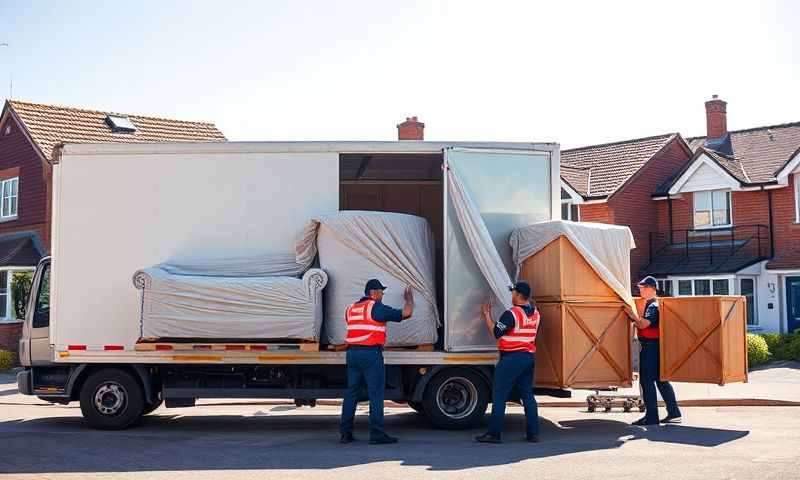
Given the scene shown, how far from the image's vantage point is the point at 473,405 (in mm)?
11617

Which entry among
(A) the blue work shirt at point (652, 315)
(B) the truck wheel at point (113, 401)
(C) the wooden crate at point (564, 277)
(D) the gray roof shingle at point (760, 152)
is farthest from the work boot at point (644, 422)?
(D) the gray roof shingle at point (760, 152)

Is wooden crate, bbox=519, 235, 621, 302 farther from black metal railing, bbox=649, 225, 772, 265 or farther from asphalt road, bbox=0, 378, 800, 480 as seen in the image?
black metal railing, bbox=649, 225, 772, 265

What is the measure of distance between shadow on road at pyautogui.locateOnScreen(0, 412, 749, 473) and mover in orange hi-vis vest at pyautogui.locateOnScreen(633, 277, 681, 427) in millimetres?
309

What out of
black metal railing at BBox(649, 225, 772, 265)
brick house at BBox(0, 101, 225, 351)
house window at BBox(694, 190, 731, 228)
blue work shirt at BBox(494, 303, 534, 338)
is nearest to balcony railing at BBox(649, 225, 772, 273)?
black metal railing at BBox(649, 225, 772, 265)

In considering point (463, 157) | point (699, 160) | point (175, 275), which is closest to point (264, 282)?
point (175, 275)

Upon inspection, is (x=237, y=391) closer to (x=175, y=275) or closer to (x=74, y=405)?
(x=175, y=275)

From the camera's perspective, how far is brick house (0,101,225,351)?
26172mm

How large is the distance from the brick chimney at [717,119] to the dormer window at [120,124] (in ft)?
63.3

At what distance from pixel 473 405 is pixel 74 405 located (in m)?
7.39

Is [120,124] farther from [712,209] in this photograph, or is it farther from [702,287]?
[712,209]

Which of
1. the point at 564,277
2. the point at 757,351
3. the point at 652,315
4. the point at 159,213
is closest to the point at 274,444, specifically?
the point at 159,213

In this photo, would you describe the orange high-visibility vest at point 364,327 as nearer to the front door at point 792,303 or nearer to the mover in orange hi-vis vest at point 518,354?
the mover in orange hi-vis vest at point 518,354

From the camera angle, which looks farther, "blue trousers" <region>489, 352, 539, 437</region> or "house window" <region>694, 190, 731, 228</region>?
"house window" <region>694, 190, 731, 228</region>

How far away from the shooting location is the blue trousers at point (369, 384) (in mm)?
10516
